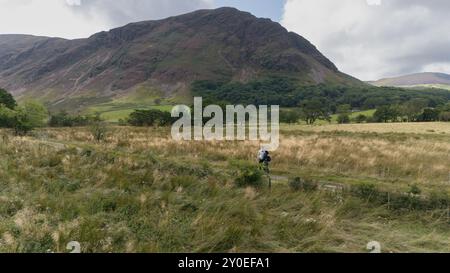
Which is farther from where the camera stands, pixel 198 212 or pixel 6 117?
pixel 6 117

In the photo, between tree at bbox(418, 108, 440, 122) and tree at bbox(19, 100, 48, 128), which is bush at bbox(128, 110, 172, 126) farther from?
tree at bbox(418, 108, 440, 122)

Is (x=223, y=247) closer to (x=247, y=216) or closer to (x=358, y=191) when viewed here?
(x=247, y=216)

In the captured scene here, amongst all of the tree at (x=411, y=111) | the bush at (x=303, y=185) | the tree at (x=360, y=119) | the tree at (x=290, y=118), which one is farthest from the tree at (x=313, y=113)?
the bush at (x=303, y=185)

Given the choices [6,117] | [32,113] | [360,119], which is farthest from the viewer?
[360,119]

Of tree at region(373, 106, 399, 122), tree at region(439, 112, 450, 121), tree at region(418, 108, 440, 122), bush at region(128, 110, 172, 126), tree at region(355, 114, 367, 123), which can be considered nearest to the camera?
bush at region(128, 110, 172, 126)

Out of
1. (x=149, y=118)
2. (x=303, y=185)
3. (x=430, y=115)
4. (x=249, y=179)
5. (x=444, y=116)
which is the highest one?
(x=430, y=115)

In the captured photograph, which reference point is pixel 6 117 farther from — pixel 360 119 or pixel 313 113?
pixel 360 119

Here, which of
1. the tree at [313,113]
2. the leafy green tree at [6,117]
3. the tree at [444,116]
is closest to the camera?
the leafy green tree at [6,117]

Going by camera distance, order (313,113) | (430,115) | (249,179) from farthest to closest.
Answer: (313,113) < (430,115) < (249,179)

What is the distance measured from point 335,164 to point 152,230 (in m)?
12.2

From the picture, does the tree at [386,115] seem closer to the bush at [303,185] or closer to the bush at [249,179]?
the bush at [303,185]

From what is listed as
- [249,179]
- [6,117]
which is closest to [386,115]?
[6,117]

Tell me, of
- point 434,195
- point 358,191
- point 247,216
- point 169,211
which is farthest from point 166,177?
point 434,195

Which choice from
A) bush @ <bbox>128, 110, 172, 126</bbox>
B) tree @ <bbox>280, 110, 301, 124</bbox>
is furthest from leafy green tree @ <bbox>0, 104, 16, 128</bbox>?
tree @ <bbox>280, 110, 301, 124</bbox>
